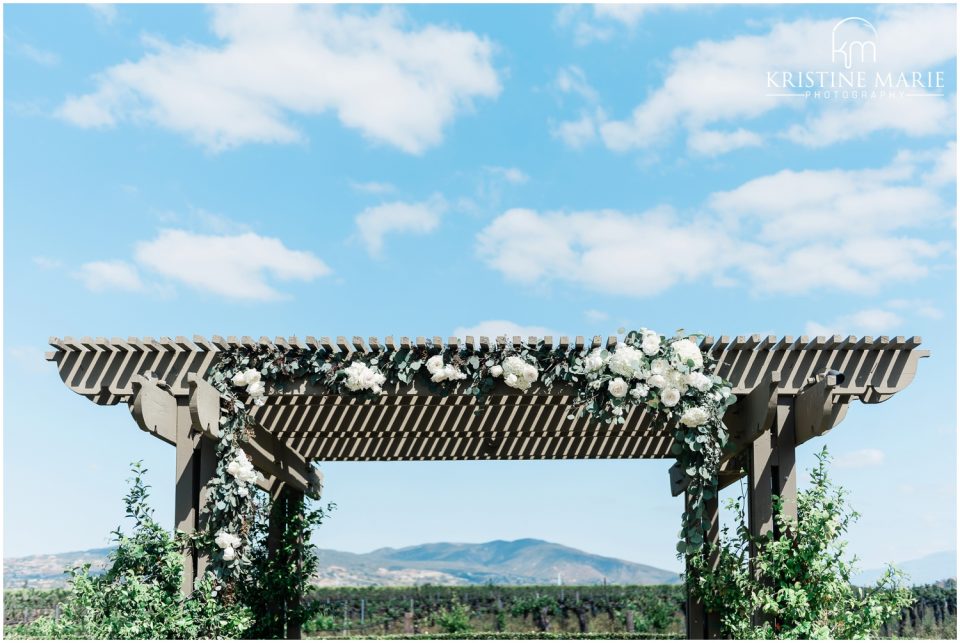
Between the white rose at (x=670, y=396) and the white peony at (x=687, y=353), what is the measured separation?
191 mm

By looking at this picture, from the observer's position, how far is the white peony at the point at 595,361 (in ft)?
19.1

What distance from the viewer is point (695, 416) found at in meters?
5.79

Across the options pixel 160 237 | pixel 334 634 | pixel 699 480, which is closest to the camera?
pixel 699 480

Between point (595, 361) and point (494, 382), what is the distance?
663mm

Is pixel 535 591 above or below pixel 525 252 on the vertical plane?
below

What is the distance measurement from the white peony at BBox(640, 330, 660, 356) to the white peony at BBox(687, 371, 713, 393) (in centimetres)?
26

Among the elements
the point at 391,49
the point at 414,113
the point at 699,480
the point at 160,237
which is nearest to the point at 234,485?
the point at 699,480

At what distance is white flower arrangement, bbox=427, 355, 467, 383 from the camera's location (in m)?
5.87

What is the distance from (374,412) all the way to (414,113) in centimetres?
444

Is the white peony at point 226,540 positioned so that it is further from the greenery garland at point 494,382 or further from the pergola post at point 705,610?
the pergola post at point 705,610

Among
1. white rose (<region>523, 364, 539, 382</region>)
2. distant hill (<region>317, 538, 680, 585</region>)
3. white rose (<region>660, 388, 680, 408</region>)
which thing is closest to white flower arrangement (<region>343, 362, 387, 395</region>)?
white rose (<region>523, 364, 539, 382</region>)

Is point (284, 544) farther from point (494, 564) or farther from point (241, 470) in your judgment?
point (494, 564)

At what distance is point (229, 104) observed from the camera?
10188 millimetres

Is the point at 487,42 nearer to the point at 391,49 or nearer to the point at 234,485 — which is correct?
the point at 391,49
